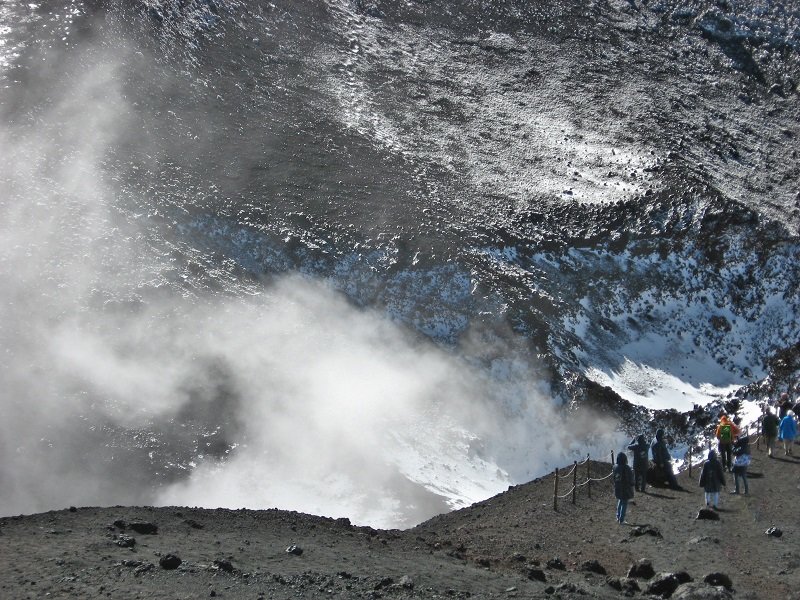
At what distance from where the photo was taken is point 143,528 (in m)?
15.6

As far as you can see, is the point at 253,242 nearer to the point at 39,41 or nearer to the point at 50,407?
the point at 50,407

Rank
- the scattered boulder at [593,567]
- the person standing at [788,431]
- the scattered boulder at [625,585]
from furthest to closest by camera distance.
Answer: the person standing at [788,431]
the scattered boulder at [593,567]
the scattered boulder at [625,585]

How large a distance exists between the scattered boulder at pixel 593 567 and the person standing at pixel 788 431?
37.0ft

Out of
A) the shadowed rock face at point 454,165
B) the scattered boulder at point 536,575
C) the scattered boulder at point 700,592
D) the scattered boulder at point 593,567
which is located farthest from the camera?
the shadowed rock face at point 454,165

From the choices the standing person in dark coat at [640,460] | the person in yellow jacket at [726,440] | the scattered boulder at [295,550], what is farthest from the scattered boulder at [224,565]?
the person in yellow jacket at [726,440]

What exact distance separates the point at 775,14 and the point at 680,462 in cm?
4261

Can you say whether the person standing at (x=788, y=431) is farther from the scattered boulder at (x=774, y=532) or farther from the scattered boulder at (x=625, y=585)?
the scattered boulder at (x=625, y=585)

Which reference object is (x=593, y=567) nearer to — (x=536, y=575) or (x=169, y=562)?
(x=536, y=575)

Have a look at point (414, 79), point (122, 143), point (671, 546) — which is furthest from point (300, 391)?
point (414, 79)

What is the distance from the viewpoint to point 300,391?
32750mm

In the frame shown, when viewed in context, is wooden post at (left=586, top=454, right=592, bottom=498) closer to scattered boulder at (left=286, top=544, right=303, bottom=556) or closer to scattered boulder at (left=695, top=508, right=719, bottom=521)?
scattered boulder at (left=695, top=508, right=719, bottom=521)

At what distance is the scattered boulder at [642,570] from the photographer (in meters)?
15.4

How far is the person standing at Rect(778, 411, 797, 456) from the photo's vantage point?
24.9 m

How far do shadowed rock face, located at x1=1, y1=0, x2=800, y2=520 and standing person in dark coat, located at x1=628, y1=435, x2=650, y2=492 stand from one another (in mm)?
10639
